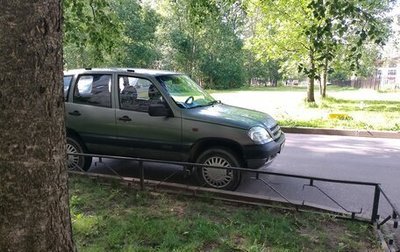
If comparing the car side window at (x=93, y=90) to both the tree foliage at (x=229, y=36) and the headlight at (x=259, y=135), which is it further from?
the headlight at (x=259, y=135)

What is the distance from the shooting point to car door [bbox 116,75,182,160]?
559 centimetres

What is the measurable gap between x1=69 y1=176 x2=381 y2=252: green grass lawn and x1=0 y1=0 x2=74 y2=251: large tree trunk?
144cm

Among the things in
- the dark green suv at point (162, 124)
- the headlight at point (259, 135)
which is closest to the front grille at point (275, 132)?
the dark green suv at point (162, 124)

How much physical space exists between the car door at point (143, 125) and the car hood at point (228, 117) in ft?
0.96

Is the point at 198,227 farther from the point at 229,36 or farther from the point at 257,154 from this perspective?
the point at 229,36

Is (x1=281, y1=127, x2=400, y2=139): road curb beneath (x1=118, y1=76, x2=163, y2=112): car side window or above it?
beneath

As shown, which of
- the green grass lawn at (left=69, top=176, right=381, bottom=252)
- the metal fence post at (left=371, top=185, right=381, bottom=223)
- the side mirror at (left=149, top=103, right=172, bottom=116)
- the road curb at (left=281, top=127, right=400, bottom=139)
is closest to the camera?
the green grass lawn at (left=69, top=176, right=381, bottom=252)

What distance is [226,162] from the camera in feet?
17.8

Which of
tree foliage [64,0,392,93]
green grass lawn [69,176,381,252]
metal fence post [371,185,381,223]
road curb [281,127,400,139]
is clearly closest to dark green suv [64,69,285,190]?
green grass lawn [69,176,381,252]

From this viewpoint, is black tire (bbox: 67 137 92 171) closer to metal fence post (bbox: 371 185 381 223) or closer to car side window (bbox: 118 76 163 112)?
car side window (bbox: 118 76 163 112)

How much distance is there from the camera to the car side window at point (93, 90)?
6016 millimetres

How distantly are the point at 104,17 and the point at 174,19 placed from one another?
36.1m

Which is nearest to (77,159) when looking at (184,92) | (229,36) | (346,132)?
(184,92)

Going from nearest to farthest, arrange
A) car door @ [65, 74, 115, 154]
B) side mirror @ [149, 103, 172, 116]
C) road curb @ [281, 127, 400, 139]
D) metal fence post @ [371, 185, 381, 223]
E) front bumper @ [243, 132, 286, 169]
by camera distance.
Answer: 1. metal fence post @ [371, 185, 381, 223]
2. front bumper @ [243, 132, 286, 169]
3. side mirror @ [149, 103, 172, 116]
4. car door @ [65, 74, 115, 154]
5. road curb @ [281, 127, 400, 139]
